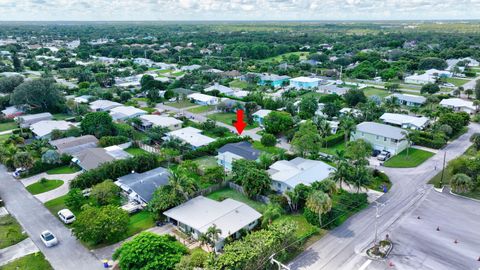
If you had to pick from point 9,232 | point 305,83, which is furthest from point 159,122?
point 305,83

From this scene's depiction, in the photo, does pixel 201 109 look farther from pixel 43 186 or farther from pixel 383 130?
pixel 43 186

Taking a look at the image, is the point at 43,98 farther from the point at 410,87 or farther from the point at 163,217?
the point at 410,87

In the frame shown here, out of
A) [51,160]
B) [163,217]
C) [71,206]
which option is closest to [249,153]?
[163,217]

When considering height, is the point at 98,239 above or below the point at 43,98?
below

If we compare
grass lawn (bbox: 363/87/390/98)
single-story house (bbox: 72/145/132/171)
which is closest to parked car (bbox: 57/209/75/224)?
single-story house (bbox: 72/145/132/171)

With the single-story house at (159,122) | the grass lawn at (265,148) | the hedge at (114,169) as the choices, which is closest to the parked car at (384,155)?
the grass lawn at (265,148)

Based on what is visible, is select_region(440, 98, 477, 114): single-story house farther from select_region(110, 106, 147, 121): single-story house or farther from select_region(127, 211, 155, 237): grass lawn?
select_region(127, 211, 155, 237): grass lawn
